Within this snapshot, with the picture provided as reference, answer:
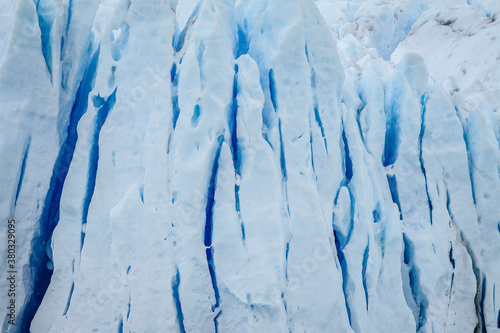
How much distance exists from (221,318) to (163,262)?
2.84ft

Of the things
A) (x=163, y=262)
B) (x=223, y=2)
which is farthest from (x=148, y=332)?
(x=223, y=2)

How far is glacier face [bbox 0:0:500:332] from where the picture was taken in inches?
115

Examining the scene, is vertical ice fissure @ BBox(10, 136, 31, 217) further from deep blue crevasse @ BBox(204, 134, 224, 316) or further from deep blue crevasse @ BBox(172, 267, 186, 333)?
deep blue crevasse @ BBox(204, 134, 224, 316)

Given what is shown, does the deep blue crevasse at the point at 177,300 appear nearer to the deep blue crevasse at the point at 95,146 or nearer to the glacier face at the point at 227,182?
the glacier face at the point at 227,182

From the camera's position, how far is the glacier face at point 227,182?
293cm

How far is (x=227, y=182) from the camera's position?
322 centimetres

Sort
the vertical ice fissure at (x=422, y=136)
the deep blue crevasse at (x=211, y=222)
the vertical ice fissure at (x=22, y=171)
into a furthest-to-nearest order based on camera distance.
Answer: the vertical ice fissure at (x=422, y=136) → the deep blue crevasse at (x=211, y=222) → the vertical ice fissure at (x=22, y=171)

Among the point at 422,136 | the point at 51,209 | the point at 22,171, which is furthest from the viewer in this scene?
the point at 422,136

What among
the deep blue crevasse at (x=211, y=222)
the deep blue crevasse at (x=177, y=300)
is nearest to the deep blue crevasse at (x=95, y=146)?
the deep blue crevasse at (x=177, y=300)

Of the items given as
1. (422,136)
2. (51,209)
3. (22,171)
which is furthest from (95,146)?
(422,136)

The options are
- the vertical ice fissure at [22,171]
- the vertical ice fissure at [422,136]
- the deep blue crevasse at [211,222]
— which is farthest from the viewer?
the vertical ice fissure at [422,136]

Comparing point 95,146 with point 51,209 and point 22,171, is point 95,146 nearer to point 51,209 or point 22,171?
point 22,171

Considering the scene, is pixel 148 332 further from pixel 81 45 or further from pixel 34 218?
pixel 81 45

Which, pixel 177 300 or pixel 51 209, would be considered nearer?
pixel 177 300
